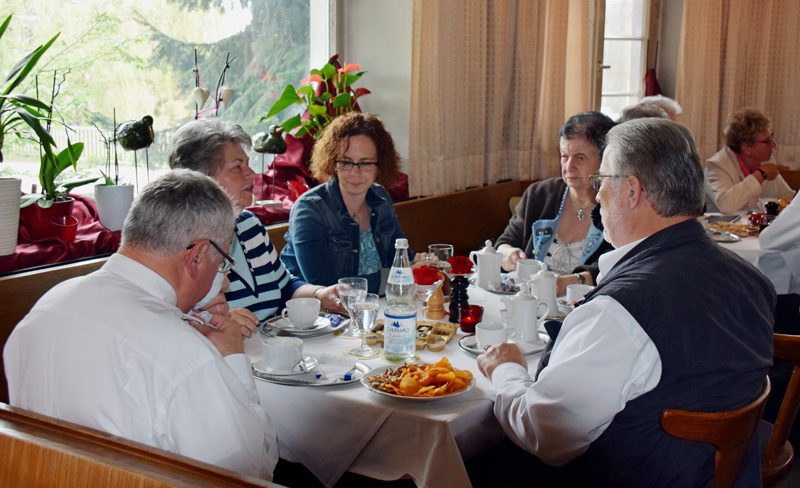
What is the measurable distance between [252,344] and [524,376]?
0.75 m

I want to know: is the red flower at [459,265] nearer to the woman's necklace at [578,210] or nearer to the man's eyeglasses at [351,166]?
the man's eyeglasses at [351,166]

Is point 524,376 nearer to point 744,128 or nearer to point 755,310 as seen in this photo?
point 755,310

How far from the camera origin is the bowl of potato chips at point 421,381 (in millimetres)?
1499

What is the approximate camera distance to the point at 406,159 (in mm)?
4109

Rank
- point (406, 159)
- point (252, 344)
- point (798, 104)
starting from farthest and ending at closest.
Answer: point (798, 104), point (406, 159), point (252, 344)

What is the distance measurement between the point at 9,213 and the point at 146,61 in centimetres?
122

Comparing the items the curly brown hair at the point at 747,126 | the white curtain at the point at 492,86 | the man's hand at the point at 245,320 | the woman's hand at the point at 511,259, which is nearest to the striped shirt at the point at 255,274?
the man's hand at the point at 245,320

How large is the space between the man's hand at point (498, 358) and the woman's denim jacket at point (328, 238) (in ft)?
3.28

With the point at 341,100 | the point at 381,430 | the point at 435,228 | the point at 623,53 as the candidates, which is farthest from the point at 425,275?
the point at 623,53

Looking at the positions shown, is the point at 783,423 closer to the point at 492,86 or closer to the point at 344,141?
the point at 344,141

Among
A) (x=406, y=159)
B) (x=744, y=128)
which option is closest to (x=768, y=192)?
(x=744, y=128)

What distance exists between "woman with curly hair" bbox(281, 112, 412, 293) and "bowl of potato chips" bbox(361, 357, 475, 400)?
982 mm

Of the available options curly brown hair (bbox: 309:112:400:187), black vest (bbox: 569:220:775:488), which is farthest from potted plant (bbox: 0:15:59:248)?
black vest (bbox: 569:220:775:488)

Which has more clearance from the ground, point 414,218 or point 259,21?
point 259,21
